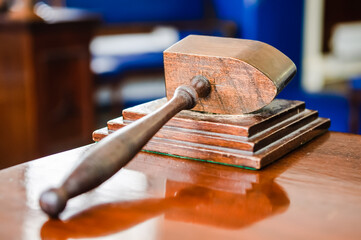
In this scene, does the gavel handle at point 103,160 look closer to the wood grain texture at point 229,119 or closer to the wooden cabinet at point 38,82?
the wood grain texture at point 229,119

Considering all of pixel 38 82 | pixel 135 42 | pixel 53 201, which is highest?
pixel 53 201

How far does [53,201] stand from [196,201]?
16 centimetres

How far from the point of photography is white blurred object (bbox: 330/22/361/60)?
4219mm

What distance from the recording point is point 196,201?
0.58 m

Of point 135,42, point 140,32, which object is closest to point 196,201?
point 135,42

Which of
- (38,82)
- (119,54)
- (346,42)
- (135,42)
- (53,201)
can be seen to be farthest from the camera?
(135,42)

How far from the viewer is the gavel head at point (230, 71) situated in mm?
737

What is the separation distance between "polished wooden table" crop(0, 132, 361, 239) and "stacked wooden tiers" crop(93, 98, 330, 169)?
0.05 feet

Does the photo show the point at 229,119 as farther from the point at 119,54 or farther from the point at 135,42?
the point at 135,42

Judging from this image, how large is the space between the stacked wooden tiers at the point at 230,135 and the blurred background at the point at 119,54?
1983mm

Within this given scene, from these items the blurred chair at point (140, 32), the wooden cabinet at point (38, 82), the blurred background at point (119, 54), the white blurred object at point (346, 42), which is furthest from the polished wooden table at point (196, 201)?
the white blurred object at point (346, 42)

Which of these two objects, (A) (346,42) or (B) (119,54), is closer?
(A) (346,42)

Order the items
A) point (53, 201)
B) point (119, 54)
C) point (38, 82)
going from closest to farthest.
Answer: point (53, 201), point (38, 82), point (119, 54)

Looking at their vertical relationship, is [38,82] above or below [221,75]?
below
